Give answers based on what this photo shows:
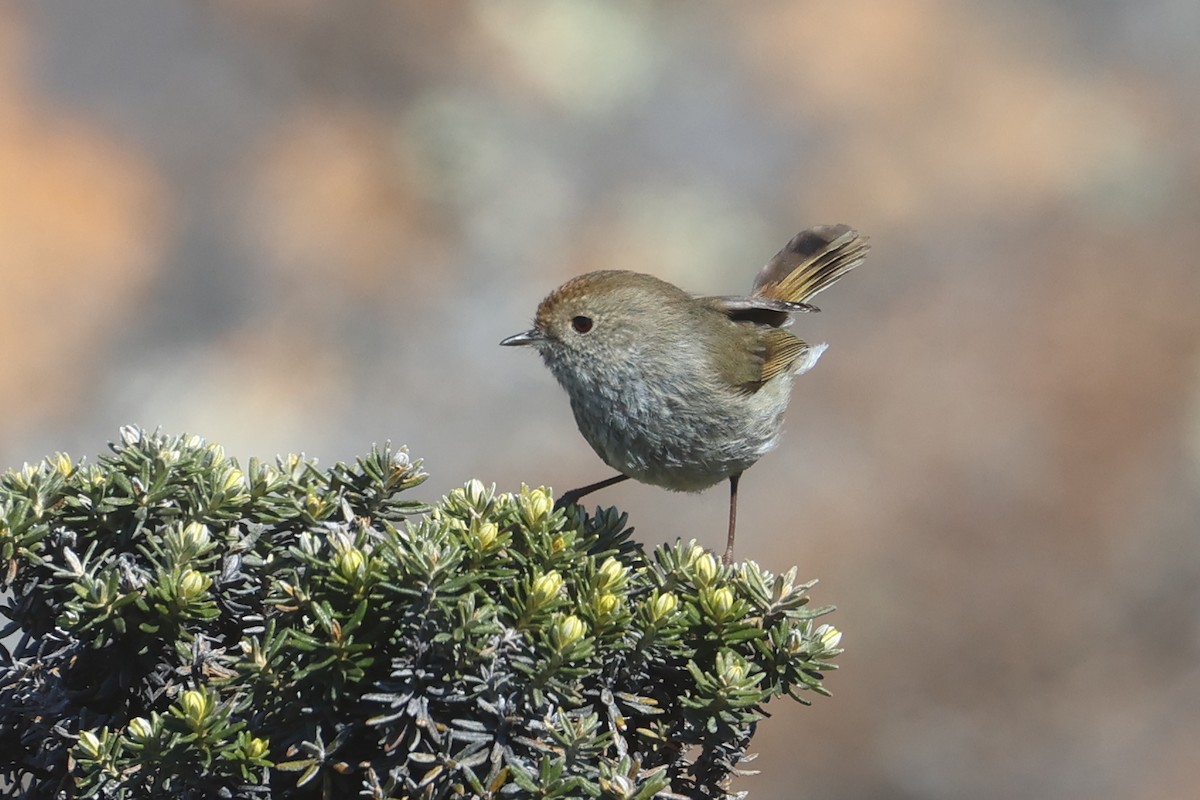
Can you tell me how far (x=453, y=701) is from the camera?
2.00 metres

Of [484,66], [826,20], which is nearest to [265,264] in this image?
[484,66]

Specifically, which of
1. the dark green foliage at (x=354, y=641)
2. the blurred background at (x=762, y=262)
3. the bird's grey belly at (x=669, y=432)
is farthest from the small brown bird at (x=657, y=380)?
the blurred background at (x=762, y=262)

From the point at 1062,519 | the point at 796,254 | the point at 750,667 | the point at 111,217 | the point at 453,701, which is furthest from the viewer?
the point at 111,217

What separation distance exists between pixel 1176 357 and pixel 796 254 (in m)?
2.63

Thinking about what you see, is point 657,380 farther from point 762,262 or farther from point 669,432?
point 762,262

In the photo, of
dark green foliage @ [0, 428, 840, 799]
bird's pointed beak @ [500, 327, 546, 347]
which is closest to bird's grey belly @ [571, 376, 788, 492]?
bird's pointed beak @ [500, 327, 546, 347]

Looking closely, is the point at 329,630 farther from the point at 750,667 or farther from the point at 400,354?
the point at 400,354

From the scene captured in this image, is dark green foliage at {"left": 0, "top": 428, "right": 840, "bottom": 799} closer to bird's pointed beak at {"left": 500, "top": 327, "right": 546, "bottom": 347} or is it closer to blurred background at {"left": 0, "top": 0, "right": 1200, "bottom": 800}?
bird's pointed beak at {"left": 500, "top": 327, "right": 546, "bottom": 347}

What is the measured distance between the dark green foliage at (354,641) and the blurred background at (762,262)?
11.3 ft

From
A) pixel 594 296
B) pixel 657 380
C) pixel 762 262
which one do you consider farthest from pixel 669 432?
pixel 762 262

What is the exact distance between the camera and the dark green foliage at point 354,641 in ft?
6.56

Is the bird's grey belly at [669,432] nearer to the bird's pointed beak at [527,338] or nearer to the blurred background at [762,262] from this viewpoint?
the bird's pointed beak at [527,338]

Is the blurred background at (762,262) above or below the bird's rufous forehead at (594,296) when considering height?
above

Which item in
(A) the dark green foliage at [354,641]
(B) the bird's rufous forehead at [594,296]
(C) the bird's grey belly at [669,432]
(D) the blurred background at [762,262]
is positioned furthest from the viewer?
(D) the blurred background at [762,262]
